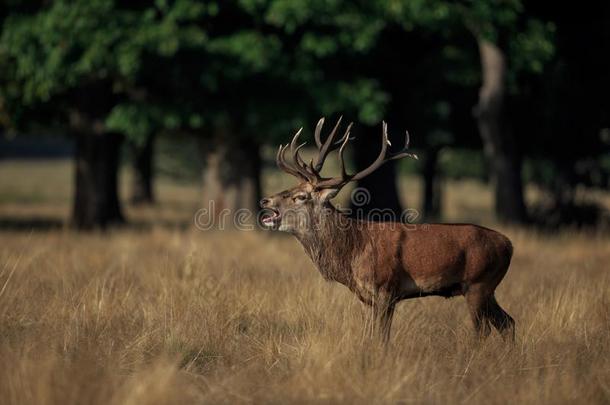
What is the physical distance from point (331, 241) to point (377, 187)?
33.0 feet

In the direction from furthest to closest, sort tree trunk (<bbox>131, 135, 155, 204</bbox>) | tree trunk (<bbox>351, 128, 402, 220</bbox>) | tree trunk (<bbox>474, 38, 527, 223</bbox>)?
tree trunk (<bbox>131, 135, 155, 204</bbox>), tree trunk (<bbox>351, 128, 402, 220</bbox>), tree trunk (<bbox>474, 38, 527, 223</bbox>)

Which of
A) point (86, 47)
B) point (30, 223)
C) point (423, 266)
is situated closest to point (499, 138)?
point (86, 47)

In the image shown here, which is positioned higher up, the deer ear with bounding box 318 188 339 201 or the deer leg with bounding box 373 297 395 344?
the deer ear with bounding box 318 188 339 201


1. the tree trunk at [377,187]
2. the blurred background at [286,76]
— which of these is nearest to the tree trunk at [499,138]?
the blurred background at [286,76]

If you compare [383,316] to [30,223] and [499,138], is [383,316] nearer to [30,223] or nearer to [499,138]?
[499,138]

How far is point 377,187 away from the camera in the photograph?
17109 millimetres

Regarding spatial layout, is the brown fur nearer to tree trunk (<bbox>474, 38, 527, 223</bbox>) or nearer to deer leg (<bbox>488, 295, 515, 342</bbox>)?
deer leg (<bbox>488, 295, 515, 342</bbox>)

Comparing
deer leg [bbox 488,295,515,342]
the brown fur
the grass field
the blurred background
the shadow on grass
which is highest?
the blurred background

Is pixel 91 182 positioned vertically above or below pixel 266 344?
above

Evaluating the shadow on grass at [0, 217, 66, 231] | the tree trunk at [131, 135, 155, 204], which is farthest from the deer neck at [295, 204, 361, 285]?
the tree trunk at [131, 135, 155, 204]

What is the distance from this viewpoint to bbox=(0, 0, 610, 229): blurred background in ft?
47.5

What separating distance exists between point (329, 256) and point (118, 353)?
2047 millimetres

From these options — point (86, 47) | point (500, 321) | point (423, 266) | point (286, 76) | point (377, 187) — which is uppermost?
point (86, 47)

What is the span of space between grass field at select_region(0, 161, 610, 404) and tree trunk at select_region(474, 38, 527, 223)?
23.7 ft
